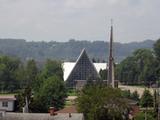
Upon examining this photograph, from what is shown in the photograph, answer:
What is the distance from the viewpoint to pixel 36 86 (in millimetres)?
96812

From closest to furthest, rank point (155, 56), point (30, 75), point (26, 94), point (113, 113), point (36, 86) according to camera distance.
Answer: point (113, 113) → point (26, 94) → point (36, 86) → point (30, 75) → point (155, 56)

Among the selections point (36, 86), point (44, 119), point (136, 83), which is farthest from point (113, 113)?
point (136, 83)

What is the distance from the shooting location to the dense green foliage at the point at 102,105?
2186 inches

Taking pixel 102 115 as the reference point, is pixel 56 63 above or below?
above

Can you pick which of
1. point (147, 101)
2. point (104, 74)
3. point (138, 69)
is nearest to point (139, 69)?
point (138, 69)

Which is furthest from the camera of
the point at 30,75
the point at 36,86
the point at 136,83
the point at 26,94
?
the point at 136,83

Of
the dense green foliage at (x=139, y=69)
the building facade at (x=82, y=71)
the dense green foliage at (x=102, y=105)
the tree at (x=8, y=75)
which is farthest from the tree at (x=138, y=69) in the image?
the dense green foliage at (x=102, y=105)

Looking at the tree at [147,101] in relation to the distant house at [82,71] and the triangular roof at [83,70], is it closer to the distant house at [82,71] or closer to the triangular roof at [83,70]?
the distant house at [82,71]

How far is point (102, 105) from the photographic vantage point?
55.6m

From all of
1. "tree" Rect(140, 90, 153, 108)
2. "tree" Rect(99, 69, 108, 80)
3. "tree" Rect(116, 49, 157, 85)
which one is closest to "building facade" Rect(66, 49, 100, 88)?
"tree" Rect(99, 69, 108, 80)

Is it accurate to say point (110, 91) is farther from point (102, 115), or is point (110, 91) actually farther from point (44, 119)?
point (44, 119)

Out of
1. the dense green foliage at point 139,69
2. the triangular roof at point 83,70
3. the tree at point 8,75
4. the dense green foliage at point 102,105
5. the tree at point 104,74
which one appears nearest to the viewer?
the dense green foliage at point 102,105

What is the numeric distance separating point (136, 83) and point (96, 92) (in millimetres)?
88607

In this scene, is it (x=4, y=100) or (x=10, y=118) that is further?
(x=4, y=100)
